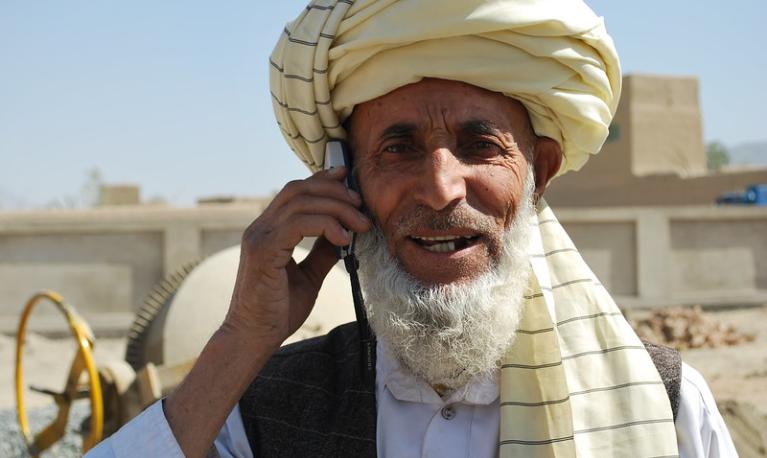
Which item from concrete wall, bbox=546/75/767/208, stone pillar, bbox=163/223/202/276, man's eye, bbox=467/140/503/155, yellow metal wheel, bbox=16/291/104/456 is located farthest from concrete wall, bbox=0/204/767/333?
concrete wall, bbox=546/75/767/208

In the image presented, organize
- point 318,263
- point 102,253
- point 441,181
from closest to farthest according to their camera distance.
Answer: point 441,181 → point 318,263 → point 102,253

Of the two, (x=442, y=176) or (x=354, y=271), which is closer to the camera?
(x=442, y=176)

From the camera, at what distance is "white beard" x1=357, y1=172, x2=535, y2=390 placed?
74.8 inches

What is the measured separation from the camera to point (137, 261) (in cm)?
1280

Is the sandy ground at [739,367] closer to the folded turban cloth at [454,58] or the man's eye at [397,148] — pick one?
the folded turban cloth at [454,58]

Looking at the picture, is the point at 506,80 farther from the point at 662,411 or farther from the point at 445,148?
the point at 662,411

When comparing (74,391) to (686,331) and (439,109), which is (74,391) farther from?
(686,331)

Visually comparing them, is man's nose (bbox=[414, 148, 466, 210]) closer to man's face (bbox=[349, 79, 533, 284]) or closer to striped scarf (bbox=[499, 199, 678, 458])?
man's face (bbox=[349, 79, 533, 284])

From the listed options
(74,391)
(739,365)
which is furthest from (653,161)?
(74,391)

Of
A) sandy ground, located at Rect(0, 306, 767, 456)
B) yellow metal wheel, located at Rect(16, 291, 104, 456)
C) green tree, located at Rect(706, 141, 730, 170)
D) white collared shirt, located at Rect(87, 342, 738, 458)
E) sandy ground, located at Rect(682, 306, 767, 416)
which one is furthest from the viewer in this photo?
green tree, located at Rect(706, 141, 730, 170)

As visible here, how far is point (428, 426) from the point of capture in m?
1.92

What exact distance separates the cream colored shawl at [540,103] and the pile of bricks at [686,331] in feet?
31.2

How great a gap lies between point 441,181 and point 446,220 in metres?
0.09

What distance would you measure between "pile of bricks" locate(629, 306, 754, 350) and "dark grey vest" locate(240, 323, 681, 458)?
958 cm
